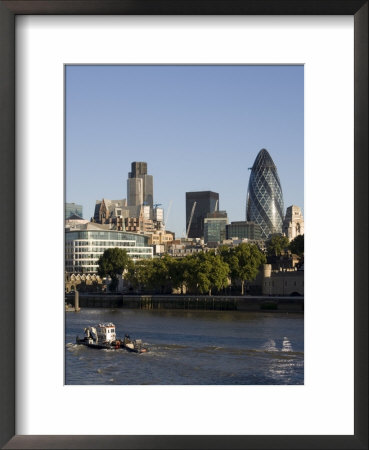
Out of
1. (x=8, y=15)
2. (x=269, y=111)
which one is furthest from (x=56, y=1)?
(x=269, y=111)

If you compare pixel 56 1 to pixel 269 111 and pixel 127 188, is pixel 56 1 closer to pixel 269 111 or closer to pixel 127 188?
pixel 127 188

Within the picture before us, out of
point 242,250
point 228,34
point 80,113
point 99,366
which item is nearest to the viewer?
point 228,34

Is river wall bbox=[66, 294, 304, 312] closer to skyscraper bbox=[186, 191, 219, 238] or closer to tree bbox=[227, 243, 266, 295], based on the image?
tree bbox=[227, 243, 266, 295]

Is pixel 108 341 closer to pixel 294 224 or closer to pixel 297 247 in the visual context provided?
pixel 297 247

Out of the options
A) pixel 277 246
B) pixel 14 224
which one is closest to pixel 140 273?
pixel 277 246

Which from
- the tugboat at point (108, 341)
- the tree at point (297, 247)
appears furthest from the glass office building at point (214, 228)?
the tugboat at point (108, 341)

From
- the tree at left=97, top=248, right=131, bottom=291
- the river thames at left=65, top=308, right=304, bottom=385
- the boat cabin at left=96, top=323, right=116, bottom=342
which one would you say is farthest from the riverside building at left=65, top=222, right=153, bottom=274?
the boat cabin at left=96, top=323, right=116, bottom=342
